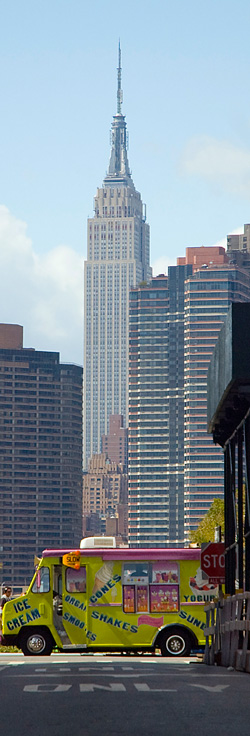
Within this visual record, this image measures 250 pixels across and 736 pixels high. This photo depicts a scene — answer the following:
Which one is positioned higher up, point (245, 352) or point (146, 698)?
point (245, 352)

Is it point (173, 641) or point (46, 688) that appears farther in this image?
point (173, 641)

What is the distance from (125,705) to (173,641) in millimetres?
20403

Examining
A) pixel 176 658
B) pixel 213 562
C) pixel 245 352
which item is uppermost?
pixel 245 352

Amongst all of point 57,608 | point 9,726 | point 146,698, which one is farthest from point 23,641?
point 9,726

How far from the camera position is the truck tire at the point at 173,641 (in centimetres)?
3243

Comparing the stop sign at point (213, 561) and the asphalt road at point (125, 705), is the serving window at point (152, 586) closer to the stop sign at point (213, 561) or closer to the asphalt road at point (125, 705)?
the stop sign at point (213, 561)

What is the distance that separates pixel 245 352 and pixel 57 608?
14.9 m

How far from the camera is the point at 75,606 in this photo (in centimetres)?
3241

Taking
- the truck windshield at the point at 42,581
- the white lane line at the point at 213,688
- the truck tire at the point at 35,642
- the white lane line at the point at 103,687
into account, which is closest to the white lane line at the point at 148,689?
the white lane line at the point at 103,687

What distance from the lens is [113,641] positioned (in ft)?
107

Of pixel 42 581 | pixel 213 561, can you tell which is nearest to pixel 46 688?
pixel 213 561

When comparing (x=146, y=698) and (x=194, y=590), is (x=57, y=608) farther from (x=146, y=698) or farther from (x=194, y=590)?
(x=146, y=698)

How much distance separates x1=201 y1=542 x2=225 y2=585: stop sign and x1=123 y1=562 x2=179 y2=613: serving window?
6482mm

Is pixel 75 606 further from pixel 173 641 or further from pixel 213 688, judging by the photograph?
pixel 213 688
